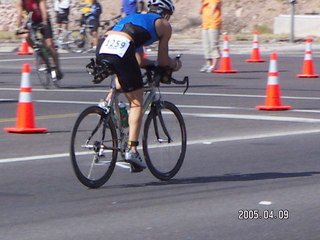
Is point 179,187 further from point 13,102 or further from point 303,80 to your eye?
point 303,80

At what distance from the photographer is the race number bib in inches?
339

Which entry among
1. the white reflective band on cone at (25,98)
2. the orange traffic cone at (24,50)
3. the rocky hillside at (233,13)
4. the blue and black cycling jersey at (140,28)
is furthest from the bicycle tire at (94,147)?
the rocky hillside at (233,13)

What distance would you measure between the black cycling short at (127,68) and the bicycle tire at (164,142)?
51 centimetres

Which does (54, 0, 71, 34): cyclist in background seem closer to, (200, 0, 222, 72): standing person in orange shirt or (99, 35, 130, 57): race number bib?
(200, 0, 222, 72): standing person in orange shirt

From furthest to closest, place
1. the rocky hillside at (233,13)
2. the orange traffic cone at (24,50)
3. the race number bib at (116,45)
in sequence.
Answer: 1. the rocky hillside at (233,13)
2. the orange traffic cone at (24,50)
3. the race number bib at (116,45)

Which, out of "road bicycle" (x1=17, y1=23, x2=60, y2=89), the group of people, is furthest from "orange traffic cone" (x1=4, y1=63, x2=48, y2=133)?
"road bicycle" (x1=17, y1=23, x2=60, y2=89)

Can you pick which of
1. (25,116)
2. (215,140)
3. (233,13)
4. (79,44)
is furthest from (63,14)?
(215,140)

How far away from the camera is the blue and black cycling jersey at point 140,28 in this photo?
870 cm

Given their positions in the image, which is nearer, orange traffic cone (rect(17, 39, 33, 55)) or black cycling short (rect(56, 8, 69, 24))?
orange traffic cone (rect(17, 39, 33, 55))

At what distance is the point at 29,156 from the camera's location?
10727mm

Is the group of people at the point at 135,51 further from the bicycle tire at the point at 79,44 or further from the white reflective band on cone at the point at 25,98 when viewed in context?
the bicycle tire at the point at 79,44

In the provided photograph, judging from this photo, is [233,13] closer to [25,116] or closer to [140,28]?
[25,116]
